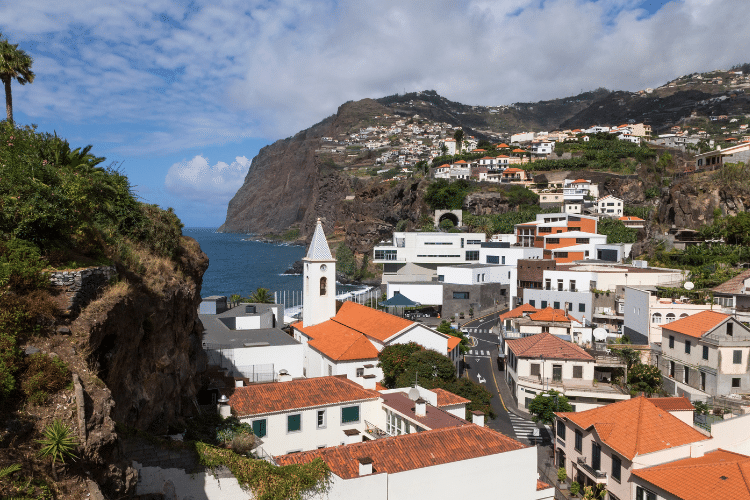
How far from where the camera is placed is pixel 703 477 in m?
17.8

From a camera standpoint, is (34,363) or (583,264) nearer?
(34,363)

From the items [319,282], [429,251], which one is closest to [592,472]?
[319,282]

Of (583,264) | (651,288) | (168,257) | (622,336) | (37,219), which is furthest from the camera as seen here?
(583,264)

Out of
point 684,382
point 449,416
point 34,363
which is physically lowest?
point 684,382

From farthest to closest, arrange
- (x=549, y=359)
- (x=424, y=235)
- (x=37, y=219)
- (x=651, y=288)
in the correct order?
(x=424, y=235), (x=651, y=288), (x=549, y=359), (x=37, y=219)

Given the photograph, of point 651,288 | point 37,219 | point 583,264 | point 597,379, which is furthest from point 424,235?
point 37,219

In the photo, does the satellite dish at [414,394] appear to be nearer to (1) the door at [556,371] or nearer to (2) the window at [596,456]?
(2) the window at [596,456]

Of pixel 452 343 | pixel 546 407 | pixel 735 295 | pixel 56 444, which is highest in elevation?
pixel 56 444

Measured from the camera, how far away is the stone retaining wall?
8.96 metres

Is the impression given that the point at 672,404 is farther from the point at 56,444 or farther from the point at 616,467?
the point at 56,444

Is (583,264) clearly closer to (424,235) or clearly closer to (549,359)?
(424,235)

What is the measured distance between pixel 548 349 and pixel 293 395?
18234 mm

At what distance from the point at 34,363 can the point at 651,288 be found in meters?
48.3

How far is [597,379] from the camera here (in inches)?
1283
